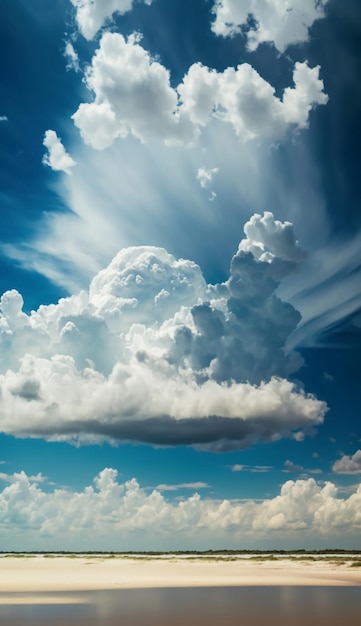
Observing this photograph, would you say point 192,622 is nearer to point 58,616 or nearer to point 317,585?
point 58,616

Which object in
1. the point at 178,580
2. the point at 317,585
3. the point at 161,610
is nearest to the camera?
the point at 161,610

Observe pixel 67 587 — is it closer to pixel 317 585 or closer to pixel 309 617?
pixel 317 585

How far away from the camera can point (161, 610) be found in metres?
35.6

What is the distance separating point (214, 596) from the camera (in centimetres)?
4469

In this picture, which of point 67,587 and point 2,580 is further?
point 2,580

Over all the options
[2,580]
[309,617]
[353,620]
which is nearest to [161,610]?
[309,617]

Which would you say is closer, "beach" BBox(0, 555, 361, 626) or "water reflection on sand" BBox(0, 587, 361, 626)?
"water reflection on sand" BBox(0, 587, 361, 626)

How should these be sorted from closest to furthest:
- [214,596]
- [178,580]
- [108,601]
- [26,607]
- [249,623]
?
[249,623], [26,607], [108,601], [214,596], [178,580]

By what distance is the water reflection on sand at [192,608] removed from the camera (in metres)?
30.6

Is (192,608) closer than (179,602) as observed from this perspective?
Yes

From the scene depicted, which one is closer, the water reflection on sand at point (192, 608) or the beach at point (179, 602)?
the water reflection on sand at point (192, 608)

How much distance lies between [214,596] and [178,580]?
2006cm

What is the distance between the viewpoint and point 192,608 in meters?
36.7

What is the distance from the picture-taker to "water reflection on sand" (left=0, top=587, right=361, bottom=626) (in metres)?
30.6
